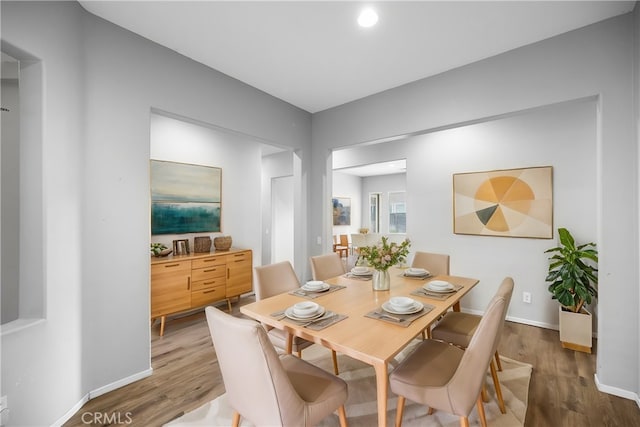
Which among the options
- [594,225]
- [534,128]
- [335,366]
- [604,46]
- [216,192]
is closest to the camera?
[604,46]

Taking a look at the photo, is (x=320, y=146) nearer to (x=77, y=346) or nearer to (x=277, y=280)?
(x=277, y=280)

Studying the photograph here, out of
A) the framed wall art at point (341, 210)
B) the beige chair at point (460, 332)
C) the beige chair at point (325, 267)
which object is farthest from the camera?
the framed wall art at point (341, 210)

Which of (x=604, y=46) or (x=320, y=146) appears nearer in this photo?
(x=604, y=46)

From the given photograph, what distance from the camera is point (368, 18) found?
81.6 inches

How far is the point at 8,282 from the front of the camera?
1913mm

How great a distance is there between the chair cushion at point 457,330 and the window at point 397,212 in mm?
6400

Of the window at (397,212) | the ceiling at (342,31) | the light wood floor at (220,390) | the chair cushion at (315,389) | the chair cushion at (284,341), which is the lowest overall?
the light wood floor at (220,390)

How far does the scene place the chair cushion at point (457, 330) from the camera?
2.03 metres

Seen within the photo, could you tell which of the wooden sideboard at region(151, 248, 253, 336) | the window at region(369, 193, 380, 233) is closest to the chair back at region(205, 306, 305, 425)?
the wooden sideboard at region(151, 248, 253, 336)

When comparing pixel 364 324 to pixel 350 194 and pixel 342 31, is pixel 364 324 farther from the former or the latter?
pixel 350 194

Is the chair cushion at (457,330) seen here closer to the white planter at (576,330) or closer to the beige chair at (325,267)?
the beige chair at (325,267)

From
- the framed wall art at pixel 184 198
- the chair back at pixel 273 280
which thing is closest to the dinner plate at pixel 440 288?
the chair back at pixel 273 280

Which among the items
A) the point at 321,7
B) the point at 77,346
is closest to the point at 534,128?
the point at 321,7

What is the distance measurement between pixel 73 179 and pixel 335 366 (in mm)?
2431
